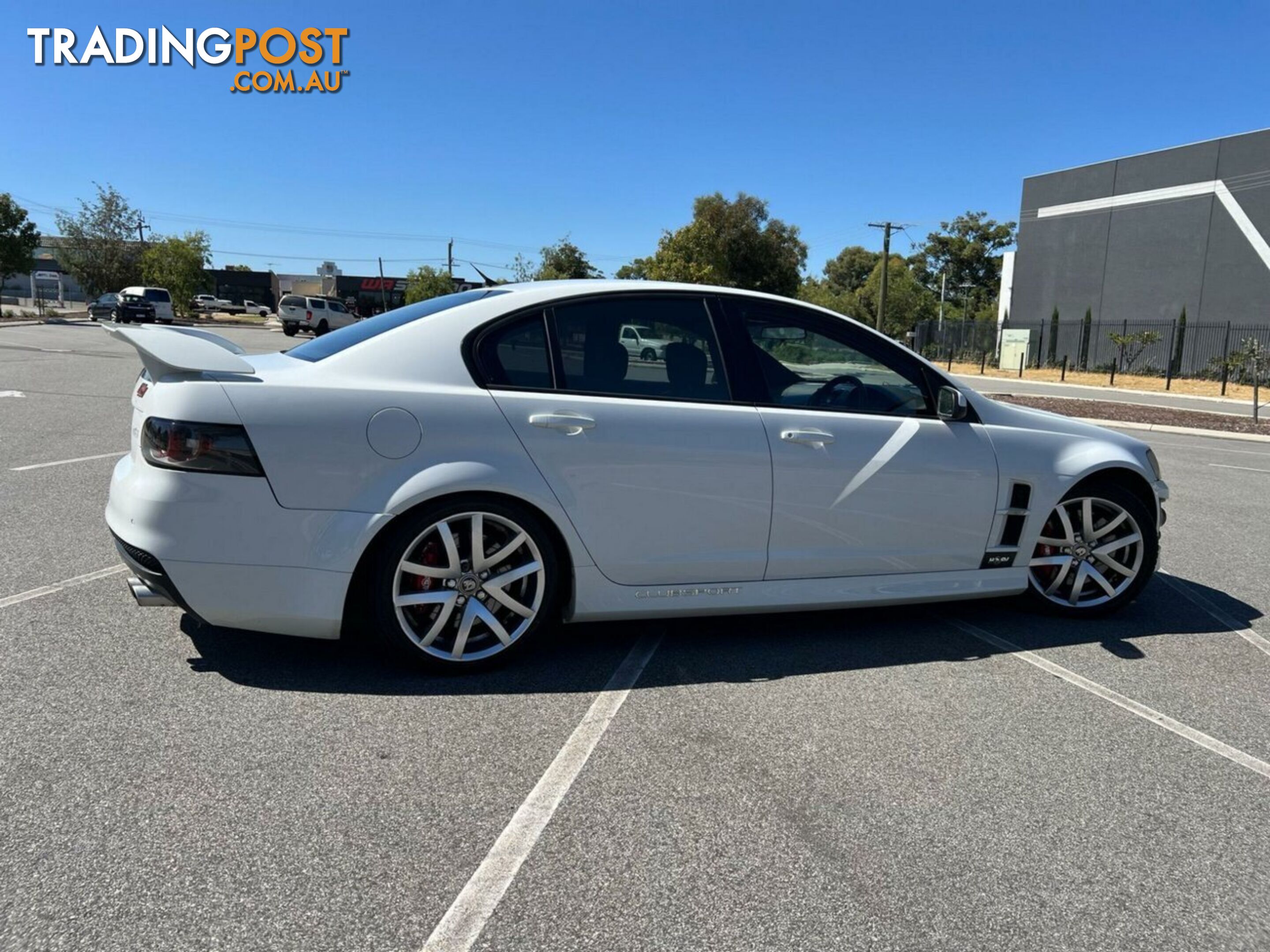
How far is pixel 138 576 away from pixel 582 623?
1918mm

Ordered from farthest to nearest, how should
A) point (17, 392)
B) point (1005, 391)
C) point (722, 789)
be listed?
point (1005, 391) < point (17, 392) < point (722, 789)

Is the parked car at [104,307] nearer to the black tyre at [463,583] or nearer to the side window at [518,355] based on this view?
the side window at [518,355]

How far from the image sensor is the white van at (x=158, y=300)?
44812 millimetres

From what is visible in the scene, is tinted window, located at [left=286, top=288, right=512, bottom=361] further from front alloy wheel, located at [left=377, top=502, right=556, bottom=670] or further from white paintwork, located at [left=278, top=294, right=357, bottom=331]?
white paintwork, located at [left=278, top=294, right=357, bottom=331]

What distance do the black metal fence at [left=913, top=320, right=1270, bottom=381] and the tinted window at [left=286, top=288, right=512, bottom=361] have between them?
1159 inches

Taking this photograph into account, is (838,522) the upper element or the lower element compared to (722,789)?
upper

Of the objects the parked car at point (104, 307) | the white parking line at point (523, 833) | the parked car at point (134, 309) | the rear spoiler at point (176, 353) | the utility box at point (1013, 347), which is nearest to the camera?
the white parking line at point (523, 833)

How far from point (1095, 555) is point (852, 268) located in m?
116

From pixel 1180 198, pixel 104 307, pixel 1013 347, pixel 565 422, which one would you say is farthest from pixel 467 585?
pixel 104 307

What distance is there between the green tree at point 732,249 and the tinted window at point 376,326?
49761mm

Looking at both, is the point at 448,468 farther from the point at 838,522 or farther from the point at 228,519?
the point at 838,522

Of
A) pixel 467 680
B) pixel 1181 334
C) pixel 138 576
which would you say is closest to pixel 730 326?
pixel 467 680

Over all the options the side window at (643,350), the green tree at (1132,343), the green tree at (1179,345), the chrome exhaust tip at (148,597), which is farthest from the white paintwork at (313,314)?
the chrome exhaust tip at (148,597)

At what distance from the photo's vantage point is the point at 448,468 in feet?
11.7
